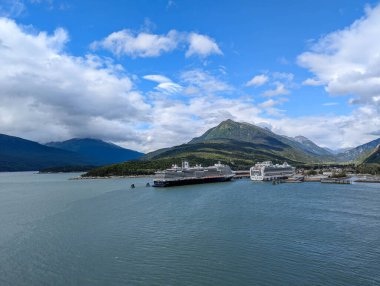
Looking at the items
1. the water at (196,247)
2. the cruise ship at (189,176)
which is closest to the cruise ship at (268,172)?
the cruise ship at (189,176)

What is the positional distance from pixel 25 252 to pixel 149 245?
14.4 m

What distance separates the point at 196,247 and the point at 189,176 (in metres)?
107

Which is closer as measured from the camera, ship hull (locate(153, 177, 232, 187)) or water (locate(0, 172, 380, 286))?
water (locate(0, 172, 380, 286))

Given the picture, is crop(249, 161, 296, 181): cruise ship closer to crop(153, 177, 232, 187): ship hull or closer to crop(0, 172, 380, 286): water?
crop(153, 177, 232, 187): ship hull

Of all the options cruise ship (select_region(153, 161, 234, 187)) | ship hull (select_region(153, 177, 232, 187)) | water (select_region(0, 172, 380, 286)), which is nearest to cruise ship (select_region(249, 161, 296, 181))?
cruise ship (select_region(153, 161, 234, 187))

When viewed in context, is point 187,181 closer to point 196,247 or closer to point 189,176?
point 189,176

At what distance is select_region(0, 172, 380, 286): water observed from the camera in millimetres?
29609

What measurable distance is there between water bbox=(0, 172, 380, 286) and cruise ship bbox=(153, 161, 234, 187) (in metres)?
65.4

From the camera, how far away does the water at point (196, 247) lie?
97.1ft

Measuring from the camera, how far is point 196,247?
3828 cm

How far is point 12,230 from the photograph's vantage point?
51.7 meters

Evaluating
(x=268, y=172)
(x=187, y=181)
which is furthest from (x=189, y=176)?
(x=268, y=172)

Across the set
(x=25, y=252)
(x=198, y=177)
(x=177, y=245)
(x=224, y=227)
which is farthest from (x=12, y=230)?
(x=198, y=177)

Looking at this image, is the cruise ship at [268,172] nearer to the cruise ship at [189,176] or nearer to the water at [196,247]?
the cruise ship at [189,176]
